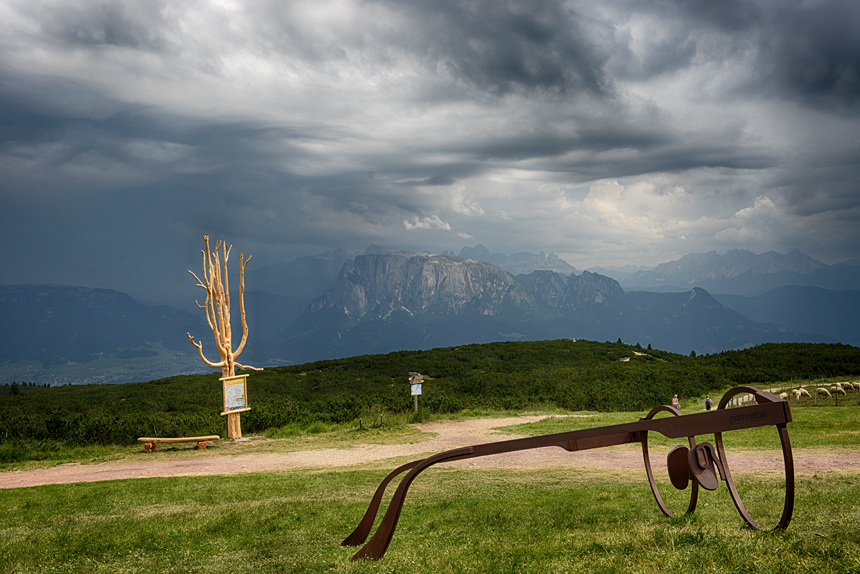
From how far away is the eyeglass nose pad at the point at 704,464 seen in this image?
4.99 meters

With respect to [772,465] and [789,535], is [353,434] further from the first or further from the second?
[789,535]

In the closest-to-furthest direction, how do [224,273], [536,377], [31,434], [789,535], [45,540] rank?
[789,535]
[45,540]
[31,434]
[224,273]
[536,377]

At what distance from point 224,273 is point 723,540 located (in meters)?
23.4

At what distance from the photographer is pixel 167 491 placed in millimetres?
11781

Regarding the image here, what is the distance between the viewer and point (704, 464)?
200 inches

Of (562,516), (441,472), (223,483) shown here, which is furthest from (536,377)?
(562,516)

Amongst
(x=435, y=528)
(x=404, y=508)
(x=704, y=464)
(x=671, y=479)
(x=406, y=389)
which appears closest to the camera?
(x=704, y=464)

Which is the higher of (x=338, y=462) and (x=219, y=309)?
(x=219, y=309)

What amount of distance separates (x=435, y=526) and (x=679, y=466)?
375cm

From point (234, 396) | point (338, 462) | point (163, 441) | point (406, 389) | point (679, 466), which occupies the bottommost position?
point (338, 462)

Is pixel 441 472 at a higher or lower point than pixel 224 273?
lower

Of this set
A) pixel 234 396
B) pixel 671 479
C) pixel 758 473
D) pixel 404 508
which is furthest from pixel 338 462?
pixel 671 479

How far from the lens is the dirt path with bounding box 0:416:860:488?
46.0 ft

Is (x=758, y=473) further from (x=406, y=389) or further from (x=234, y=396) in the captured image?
(x=406, y=389)
